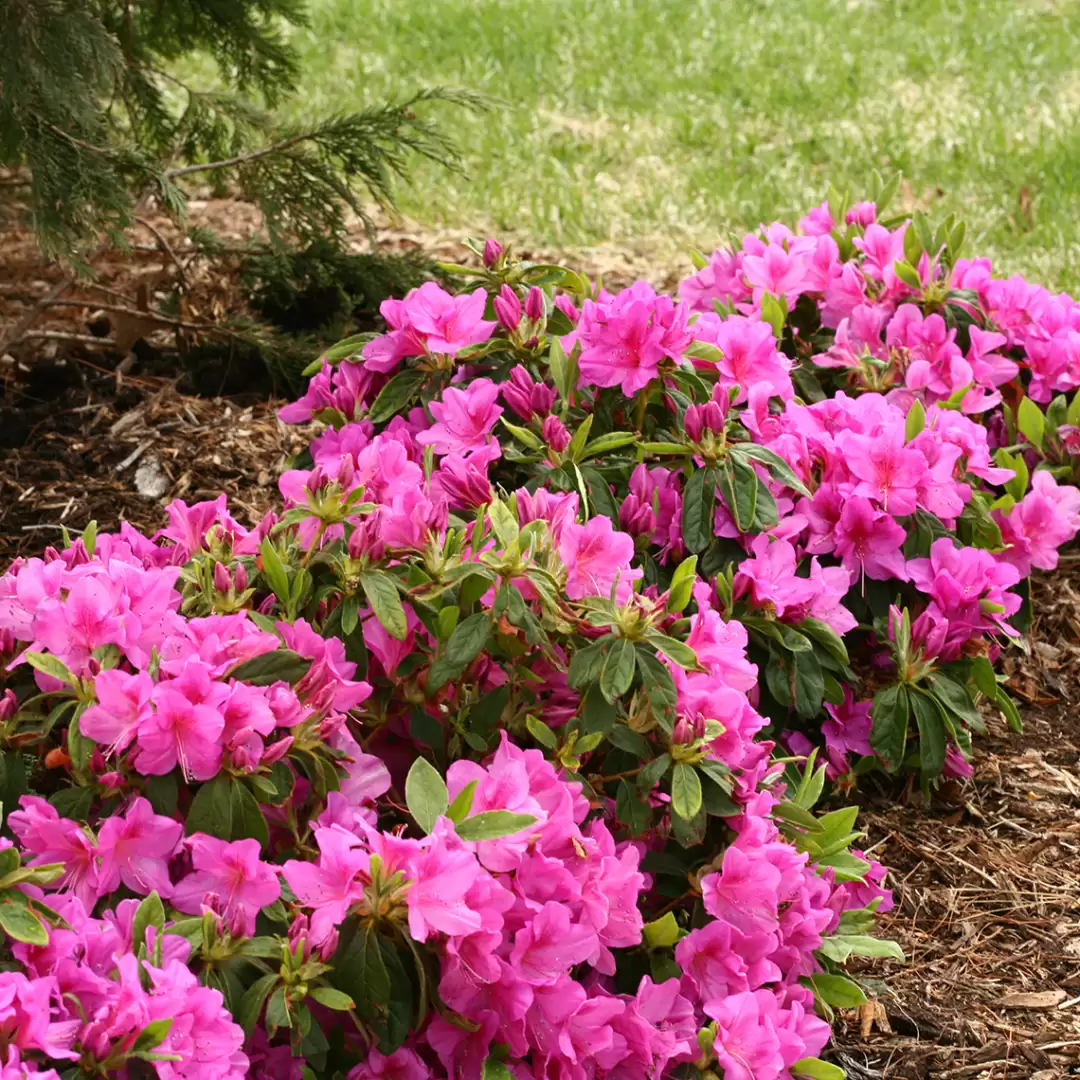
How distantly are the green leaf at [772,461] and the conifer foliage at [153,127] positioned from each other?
1.34 meters

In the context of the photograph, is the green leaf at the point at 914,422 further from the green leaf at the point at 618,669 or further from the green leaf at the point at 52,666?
the green leaf at the point at 52,666

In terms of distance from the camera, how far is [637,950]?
1848 mm

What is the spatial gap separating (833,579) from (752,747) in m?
0.58

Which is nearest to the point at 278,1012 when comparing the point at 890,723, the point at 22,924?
the point at 22,924

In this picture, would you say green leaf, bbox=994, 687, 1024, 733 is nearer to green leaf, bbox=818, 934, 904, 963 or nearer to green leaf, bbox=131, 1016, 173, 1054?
green leaf, bbox=818, 934, 904, 963

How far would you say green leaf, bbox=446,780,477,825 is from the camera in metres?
1.56

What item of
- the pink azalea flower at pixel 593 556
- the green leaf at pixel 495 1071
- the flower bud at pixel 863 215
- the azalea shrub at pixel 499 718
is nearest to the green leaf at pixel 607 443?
the azalea shrub at pixel 499 718

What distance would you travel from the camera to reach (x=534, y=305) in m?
2.43

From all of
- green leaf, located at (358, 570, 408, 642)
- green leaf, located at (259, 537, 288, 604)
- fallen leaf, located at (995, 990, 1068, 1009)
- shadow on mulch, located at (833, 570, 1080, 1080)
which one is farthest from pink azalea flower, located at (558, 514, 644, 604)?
fallen leaf, located at (995, 990, 1068, 1009)

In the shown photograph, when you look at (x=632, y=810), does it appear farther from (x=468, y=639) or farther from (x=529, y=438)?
(x=529, y=438)

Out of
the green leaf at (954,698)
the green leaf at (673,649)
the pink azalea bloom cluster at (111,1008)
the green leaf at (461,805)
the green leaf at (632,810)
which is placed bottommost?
the green leaf at (954,698)

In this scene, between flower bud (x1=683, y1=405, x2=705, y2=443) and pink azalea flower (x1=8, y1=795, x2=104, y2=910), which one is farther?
flower bud (x1=683, y1=405, x2=705, y2=443)

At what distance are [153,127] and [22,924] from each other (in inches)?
114

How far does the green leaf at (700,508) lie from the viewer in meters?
2.29
